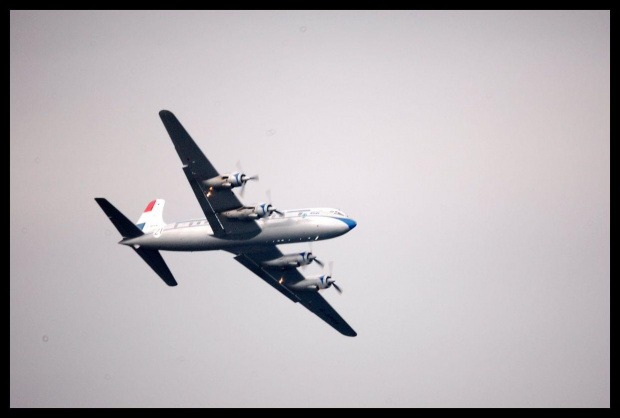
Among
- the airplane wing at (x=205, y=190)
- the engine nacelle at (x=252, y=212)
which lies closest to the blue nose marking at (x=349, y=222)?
the engine nacelle at (x=252, y=212)

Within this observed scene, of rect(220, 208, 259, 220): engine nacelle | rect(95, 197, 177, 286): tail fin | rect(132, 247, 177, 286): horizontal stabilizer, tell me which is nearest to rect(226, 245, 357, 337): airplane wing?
rect(220, 208, 259, 220): engine nacelle

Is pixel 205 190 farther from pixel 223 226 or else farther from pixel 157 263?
pixel 157 263

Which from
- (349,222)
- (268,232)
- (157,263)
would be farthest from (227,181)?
(157,263)

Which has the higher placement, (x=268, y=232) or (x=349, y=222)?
(x=349, y=222)

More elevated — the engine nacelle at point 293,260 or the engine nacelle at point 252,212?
the engine nacelle at point 252,212

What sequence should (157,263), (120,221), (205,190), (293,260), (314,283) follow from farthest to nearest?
(314,283)
(293,260)
(157,263)
(120,221)
(205,190)

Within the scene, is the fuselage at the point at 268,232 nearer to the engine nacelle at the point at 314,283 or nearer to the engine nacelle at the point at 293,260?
the engine nacelle at the point at 293,260

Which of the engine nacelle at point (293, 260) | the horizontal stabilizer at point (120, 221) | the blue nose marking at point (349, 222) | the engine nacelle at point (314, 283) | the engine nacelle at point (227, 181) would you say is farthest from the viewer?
the engine nacelle at point (314, 283)
